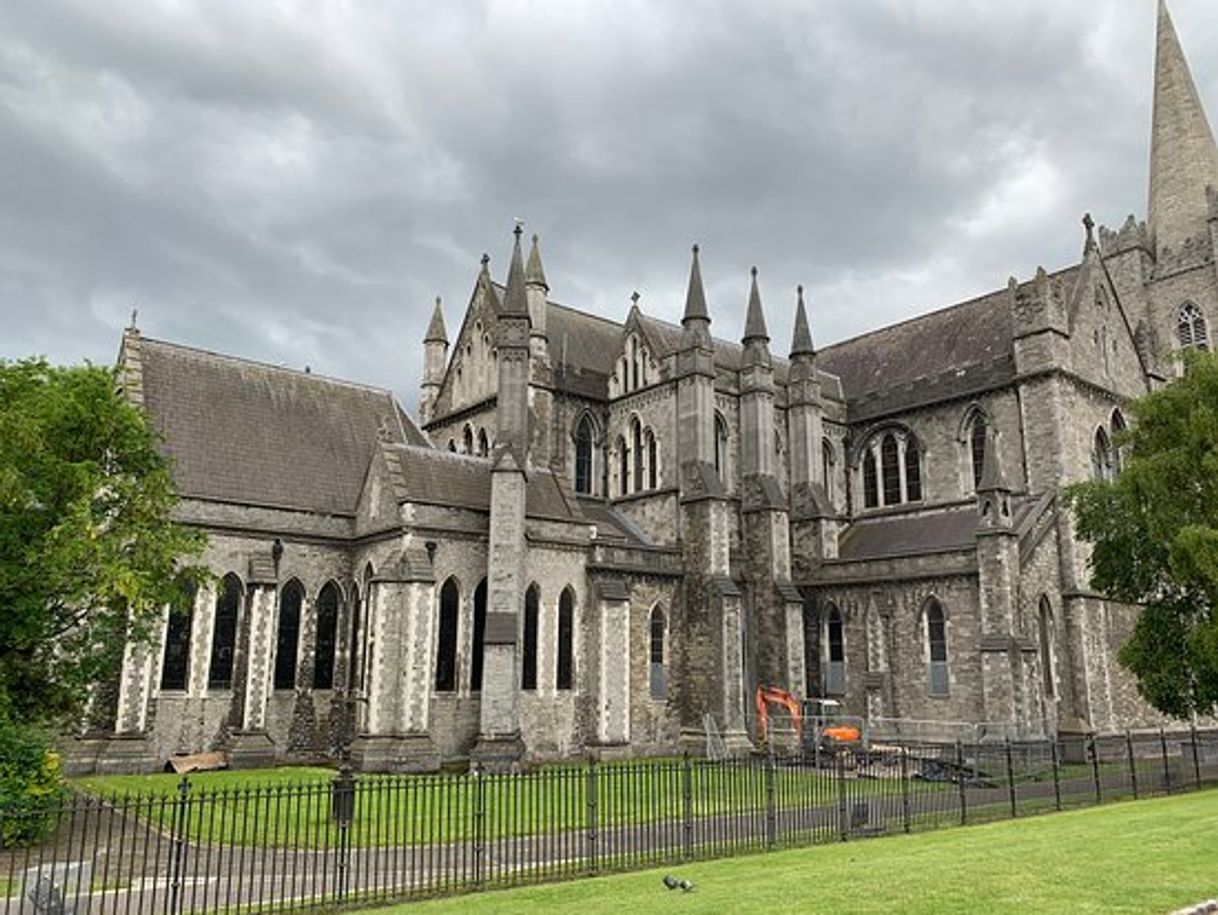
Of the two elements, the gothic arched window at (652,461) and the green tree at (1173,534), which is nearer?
the green tree at (1173,534)

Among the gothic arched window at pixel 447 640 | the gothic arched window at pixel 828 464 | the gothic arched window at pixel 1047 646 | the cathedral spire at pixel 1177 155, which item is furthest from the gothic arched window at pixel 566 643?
the cathedral spire at pixel 1177 155

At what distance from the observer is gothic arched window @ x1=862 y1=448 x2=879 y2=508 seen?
4125 cm

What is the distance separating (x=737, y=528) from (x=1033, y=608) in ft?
33.8

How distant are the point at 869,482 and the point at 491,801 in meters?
25.9

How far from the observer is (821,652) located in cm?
3516

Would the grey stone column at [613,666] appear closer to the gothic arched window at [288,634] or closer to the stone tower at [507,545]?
the stone tower at [507,545]

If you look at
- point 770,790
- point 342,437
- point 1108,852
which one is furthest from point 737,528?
point 1108,852

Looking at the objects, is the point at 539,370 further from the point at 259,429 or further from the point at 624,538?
the point at 259,429

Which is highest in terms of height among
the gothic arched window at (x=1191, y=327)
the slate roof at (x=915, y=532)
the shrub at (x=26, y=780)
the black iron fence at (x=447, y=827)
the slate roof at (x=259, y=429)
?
the gothic arched window at (x=1191, y=327)

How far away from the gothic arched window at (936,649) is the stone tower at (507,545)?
45.2 feet

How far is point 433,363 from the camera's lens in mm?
42812

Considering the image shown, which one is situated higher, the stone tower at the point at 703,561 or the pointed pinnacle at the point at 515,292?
the pointed pinnacle at the point at 515,292

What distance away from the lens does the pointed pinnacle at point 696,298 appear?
1378 inches

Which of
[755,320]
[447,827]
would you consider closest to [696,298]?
[755,320]
